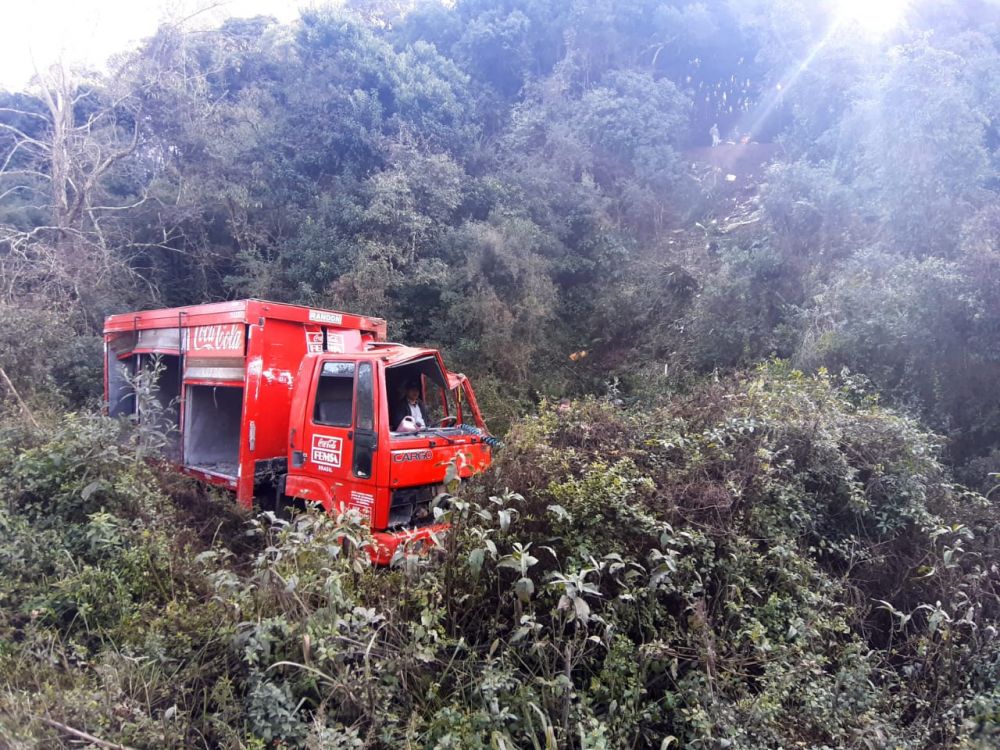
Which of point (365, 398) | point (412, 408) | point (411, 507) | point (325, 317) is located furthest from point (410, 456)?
point (325, 317)

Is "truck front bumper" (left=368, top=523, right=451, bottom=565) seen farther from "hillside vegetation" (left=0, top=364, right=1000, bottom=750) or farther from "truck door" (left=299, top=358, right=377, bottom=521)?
"hillside vegetation" (left=0, top=364, right=1000, bottom=750)

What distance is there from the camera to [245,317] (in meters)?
5.84

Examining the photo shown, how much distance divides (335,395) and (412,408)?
0.76 meters

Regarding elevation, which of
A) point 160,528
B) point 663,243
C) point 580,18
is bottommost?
point 160,528

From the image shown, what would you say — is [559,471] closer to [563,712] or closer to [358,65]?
[563,712]

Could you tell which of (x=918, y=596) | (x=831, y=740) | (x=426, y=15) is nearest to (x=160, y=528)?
(x=831, y=740)

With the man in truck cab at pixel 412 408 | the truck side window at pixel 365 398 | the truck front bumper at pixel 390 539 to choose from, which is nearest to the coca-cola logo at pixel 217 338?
the truck side window at pixel 365 398

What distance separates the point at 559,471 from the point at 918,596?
7.60 feet

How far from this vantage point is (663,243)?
576 inches

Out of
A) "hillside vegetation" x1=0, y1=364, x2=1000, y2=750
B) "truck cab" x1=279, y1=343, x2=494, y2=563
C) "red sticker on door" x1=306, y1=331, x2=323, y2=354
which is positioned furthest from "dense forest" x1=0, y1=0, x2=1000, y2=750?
"red sticker on door" x1=306, y1=331, x2=323, y2=354

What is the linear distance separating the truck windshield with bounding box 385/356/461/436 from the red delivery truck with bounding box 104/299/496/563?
0.01 meters

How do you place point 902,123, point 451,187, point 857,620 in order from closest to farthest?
1. point 857,620
2. point 902,123
3. point 451,187

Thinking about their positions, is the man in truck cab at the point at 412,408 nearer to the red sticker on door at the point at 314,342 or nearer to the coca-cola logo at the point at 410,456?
the coca-cola logo at the point at 410,456

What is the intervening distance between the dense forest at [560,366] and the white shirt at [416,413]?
43.1 inches
